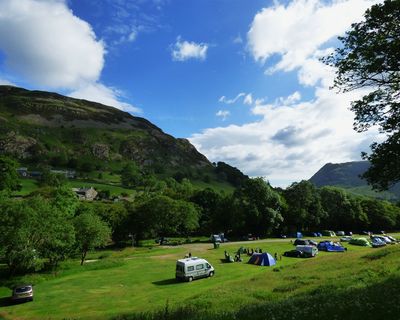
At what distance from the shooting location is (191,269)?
41.1 metres

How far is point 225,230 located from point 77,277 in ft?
210

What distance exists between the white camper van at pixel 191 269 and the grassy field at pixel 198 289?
4.51 feet

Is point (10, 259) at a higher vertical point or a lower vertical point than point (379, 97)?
lower

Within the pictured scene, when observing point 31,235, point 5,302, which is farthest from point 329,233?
point 5,302

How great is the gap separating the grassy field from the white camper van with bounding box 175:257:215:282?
137cm

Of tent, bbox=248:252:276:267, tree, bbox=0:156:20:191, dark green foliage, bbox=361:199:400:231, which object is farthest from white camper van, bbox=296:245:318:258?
tree, bbox=0:156:20:191

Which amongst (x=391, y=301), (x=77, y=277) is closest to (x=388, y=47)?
(x=391, y=301)

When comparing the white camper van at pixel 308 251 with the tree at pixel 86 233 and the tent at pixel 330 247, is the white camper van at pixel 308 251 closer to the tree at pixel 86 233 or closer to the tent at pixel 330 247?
the tent at pixel 330 247

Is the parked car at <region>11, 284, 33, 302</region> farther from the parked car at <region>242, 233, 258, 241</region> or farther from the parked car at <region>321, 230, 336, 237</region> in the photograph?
the parked car at <region>321, 230, 336, 237</region>

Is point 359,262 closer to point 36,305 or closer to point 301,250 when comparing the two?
point 301,250

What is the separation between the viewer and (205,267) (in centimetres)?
4284

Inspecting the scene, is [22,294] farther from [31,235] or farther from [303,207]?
[303,207]

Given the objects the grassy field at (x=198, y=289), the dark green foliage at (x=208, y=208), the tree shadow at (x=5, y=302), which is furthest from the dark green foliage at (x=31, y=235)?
the dark green foliage at (x=208, y=208)

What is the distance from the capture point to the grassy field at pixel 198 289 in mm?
18828
